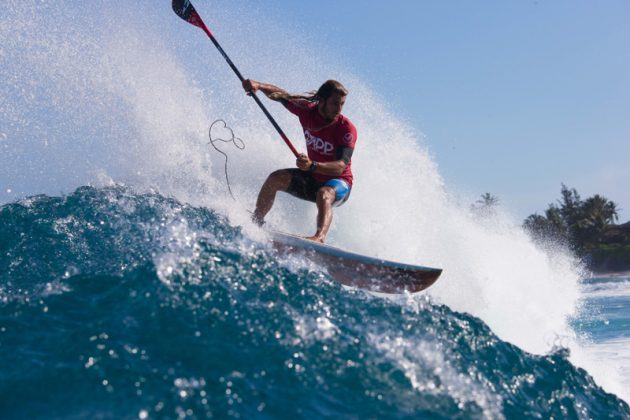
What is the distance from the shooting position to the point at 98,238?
4.76 m

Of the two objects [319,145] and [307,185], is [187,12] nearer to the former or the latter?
[319,145]

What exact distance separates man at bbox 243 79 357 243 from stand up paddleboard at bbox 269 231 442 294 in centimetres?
60

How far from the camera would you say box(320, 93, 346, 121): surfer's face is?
571 centimetres

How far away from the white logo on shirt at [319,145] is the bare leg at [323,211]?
504 mm

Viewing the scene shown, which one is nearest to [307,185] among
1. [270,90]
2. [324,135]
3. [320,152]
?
[320,152]

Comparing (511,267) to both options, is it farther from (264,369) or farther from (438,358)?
(264,369)

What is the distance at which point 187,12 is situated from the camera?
281 inches

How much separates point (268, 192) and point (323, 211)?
0.77 meters

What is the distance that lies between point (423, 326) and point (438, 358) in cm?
34

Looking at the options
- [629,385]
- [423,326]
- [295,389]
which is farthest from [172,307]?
[629,385]

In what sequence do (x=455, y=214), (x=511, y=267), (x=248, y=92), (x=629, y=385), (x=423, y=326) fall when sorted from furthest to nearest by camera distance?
(x=455, y=214) < (x=511, y=267) < (x=629, y=385) < (x=248, y=92) < (x=423, y=326)

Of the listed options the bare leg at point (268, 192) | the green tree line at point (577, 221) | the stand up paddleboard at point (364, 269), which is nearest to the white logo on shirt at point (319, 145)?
A: the bare leg at point (268, 192)

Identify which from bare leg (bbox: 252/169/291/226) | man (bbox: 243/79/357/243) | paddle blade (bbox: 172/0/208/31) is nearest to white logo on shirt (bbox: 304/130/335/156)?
man (bbox: 243/79/357/243)

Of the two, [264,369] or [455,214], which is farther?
[455,214]
